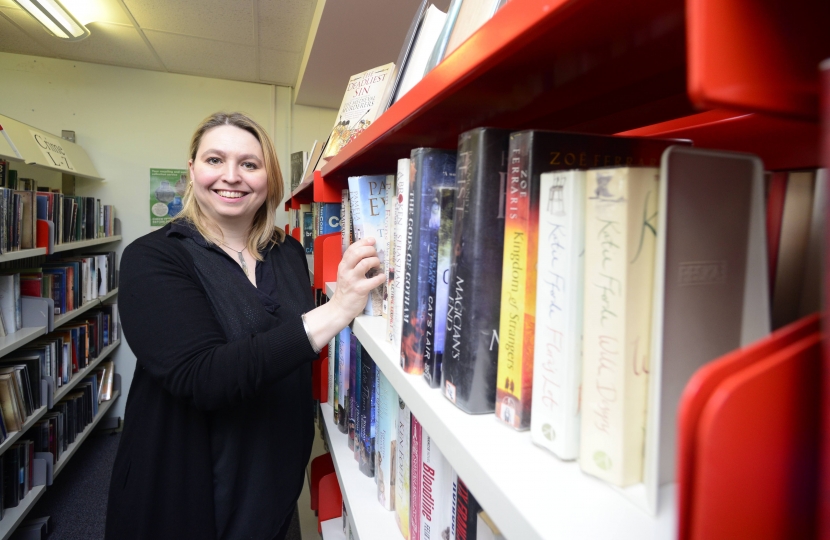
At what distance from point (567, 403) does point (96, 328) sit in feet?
11.2

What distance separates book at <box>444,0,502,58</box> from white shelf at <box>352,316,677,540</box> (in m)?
0.39

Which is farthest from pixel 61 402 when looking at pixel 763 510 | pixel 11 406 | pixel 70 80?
pixel 763 510

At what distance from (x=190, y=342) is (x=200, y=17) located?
2224mm

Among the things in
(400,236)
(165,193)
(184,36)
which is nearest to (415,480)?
(400,236)

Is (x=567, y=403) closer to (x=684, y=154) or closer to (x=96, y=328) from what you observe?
(x=684, y=154)

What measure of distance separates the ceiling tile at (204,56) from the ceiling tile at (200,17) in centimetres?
11

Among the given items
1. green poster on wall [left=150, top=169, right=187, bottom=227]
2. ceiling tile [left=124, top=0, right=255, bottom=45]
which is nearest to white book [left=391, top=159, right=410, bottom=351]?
ceiling tile [left=124, top=0, right=255, bottom=45]

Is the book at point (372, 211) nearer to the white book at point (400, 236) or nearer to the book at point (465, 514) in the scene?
the white book at point (400, 236)

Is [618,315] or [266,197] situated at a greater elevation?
[266,197]

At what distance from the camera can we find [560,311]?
0.32 meters

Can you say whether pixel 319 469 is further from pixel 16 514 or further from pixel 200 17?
pixel 200 17

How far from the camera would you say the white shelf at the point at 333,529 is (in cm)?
114

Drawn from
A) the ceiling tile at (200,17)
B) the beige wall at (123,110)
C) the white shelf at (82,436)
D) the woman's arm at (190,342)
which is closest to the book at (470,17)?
the woman's arm at (190,342)

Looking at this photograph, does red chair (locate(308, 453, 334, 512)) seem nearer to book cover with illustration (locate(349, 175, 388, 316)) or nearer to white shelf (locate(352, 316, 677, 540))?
book cover with illustration (locate(349, 175, 388, 316))
